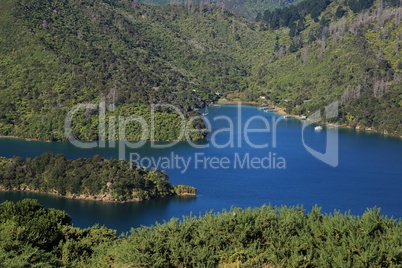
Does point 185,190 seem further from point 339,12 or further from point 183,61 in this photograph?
point 339,12

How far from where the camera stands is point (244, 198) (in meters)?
34.5

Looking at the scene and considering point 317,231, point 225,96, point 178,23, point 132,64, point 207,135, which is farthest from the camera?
point 178,23

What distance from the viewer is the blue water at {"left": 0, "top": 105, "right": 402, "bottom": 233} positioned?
32.5 metres

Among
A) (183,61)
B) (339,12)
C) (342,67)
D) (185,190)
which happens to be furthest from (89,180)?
(339,12)

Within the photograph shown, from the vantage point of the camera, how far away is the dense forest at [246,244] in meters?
13.8

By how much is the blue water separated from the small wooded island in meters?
0.78

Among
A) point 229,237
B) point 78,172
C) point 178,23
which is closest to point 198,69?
point 178,23

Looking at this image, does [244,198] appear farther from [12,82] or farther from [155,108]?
[12,82]

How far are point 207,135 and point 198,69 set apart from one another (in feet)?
115

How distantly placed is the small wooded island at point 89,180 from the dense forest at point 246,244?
17.6 m

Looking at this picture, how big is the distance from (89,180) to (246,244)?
68.1 feet

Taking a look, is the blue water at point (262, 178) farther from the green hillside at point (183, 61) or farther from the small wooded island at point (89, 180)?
the green hillside at point (183, 61)

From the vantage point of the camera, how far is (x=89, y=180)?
3478 centimetres

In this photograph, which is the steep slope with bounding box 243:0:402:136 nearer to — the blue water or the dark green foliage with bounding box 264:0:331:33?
the dark green foliage with bounding box 264:0:331:33
